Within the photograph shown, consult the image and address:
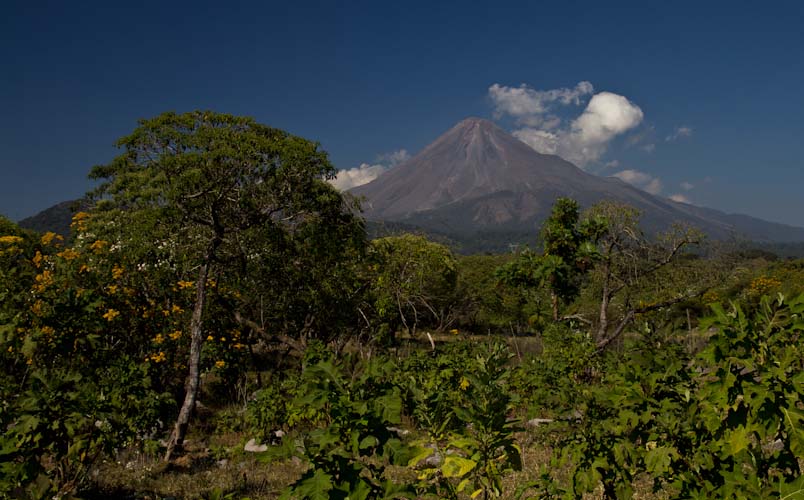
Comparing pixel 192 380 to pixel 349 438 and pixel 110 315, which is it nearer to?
pixel 110 315

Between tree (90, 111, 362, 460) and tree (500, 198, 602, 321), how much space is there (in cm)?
452

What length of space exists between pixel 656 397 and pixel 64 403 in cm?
486

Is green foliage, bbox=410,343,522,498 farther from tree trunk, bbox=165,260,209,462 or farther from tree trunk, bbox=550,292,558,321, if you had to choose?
tree trunk, bbox=550,292,558,321

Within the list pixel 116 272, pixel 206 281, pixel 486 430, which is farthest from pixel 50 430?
pixel 116 272

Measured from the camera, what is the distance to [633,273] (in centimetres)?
1122

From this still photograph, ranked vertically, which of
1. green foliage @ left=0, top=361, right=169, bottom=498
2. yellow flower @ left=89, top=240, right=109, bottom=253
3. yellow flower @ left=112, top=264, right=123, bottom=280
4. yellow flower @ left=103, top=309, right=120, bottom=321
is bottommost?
green foliage @ left=0, top=361, right=169, bottom=498

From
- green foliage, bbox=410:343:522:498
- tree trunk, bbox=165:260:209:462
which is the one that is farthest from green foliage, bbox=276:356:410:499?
tree trunk, bbox=165:260:209:462

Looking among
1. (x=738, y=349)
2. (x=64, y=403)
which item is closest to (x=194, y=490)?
(x=64, y=403)

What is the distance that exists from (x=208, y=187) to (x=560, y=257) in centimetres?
696

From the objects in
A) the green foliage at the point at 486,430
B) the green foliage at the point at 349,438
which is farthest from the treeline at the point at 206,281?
the green foliage at the point at 349,438

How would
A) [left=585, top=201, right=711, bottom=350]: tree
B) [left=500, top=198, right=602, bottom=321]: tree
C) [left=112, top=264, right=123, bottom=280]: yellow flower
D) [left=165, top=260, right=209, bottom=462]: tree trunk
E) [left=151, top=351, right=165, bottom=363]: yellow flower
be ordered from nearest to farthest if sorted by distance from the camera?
[left=165, top=260, right=209, bottom=462]: tree trunk, [left=151, top=351, right=165, bottom=363]: yellow flower, [left=112, top=264, right=123, bottom=280]: yellow flower, [left=500, top=198, right=602, bottom=321]: tree, [left=585, top=201, right=711, bottom=350]: tree

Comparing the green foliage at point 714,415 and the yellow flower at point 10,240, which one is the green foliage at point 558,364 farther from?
the yellow flower at point 10,240

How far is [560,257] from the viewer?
9.62 m

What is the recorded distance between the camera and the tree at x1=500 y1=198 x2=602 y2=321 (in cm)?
955
